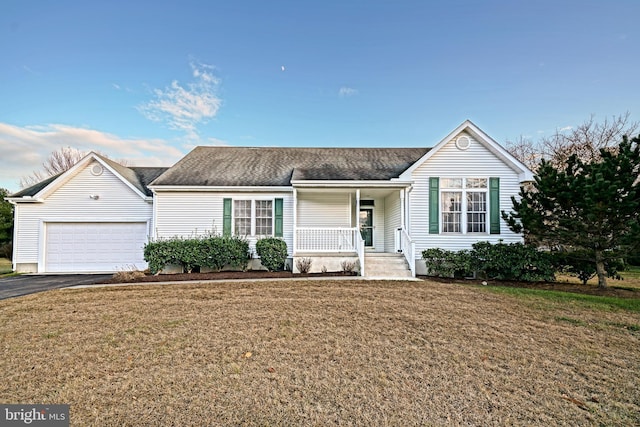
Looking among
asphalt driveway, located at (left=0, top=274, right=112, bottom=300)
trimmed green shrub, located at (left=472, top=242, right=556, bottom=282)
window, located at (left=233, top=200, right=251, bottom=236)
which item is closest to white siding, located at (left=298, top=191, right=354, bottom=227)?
window, located at (left=233, top=200, right=251, bottom=236)

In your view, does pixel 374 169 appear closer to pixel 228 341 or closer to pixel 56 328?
pixel 228 341

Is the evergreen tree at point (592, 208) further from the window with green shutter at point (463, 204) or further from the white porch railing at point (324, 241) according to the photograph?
the white porch railing at point (324, 241)

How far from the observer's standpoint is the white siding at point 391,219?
39.8 feet

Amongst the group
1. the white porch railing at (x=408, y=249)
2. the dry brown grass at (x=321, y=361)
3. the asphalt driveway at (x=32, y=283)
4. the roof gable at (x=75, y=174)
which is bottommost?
the asphalt driveway at (x=32, y=283)

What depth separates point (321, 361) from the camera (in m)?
3.94

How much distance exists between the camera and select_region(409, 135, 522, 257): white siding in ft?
37.8

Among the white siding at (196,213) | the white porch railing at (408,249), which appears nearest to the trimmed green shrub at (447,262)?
the white porch railing at (408,249)

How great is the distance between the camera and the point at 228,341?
462 cm

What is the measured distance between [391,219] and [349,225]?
1810 millimetres

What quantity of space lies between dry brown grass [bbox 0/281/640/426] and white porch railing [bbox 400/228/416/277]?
11.1 feet

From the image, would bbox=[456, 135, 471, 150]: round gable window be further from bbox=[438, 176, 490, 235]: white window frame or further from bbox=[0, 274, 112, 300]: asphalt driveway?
bbox=[0, 274, 112, 300]: asphalt driveway

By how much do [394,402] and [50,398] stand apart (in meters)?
3.45

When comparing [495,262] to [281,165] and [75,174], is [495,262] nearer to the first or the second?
[281,165]

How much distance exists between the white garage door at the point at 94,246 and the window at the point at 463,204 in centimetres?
1261
